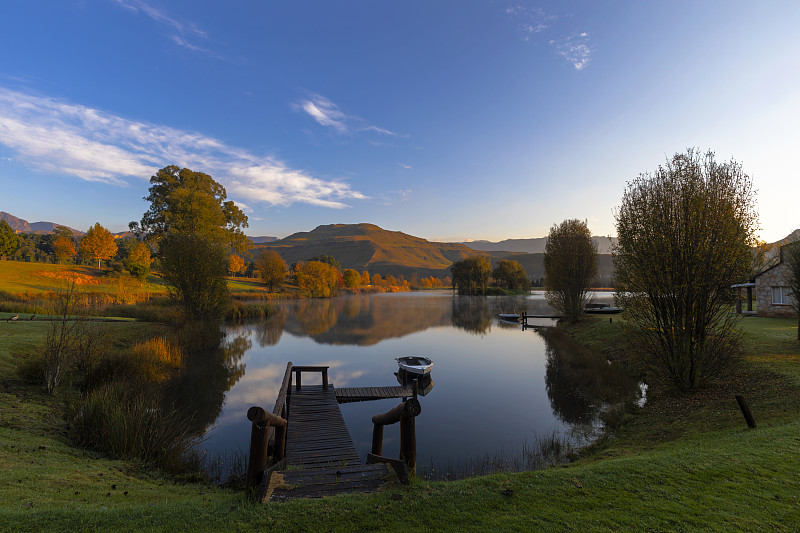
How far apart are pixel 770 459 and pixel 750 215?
10561mm

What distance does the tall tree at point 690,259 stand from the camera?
13.1 m

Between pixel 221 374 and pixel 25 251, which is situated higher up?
pixel 25 251

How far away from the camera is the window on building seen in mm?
27831

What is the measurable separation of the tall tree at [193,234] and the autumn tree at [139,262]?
28.9 ft

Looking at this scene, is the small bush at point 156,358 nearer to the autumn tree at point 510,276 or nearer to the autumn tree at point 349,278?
the autumn tree at point 510,276

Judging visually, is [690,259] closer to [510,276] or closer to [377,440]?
[377,440]

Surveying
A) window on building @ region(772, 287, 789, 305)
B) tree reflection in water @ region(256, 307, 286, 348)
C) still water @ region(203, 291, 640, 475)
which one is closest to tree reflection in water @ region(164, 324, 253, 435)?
still water @ region(203, 291, 640, 475)

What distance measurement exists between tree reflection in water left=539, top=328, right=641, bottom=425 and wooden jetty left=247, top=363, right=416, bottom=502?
9944 mm

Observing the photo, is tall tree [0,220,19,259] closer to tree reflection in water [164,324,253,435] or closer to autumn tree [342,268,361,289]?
tree reflection in water [164,324,253,435]

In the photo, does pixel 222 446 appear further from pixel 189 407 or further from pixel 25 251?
pixel 25 251

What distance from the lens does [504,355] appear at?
28.2m

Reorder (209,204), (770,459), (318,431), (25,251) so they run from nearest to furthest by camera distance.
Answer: (770,459), (318,431), (209,204), (25,251)

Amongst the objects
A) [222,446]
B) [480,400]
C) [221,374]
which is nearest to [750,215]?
[480,400]

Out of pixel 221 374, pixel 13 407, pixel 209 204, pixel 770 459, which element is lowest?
pixel 221 374
